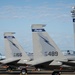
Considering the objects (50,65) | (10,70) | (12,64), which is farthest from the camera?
(10,70)

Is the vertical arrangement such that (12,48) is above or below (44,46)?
below

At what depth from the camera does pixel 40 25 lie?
81.7 feet

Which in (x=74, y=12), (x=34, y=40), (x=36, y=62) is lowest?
(x=36, y=62)

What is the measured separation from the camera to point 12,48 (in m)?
36.2

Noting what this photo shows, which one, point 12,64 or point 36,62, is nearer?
point 36,62

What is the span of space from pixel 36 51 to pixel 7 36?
1249 centimetres

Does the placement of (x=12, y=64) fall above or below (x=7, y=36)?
below

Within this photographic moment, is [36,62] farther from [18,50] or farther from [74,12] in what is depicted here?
[74,12]

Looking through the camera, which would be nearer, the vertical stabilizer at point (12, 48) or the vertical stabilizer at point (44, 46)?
the vertical stabilizer at point (44, 46)

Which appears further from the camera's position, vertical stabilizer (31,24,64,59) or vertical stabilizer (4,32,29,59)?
vertical stabilizer (4,32,29,59)

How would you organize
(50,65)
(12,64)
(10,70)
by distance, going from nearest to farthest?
1. (50,65)
2. (12,64)
3. (10,70)

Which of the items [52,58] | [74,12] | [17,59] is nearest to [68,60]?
[52,58]

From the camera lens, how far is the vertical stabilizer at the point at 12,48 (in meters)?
36.0

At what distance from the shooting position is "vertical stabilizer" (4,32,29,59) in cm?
3600
